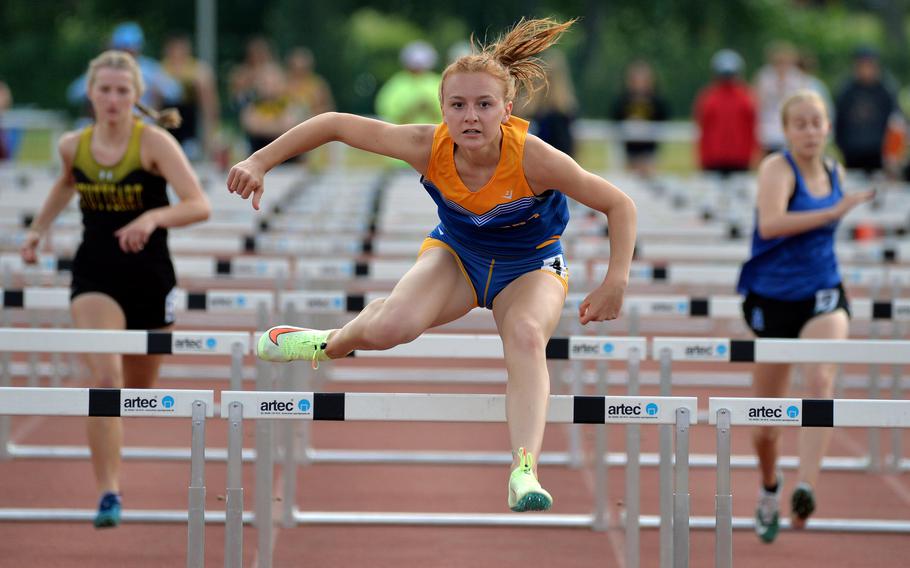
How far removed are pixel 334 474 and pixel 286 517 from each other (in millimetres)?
1161

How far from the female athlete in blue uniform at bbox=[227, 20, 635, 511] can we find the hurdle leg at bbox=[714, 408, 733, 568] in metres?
0.55

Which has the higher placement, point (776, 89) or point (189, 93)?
point (776, 89)

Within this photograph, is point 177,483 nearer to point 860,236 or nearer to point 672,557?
point 672,557

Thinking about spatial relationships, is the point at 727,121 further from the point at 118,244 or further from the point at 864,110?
the point at 118,244

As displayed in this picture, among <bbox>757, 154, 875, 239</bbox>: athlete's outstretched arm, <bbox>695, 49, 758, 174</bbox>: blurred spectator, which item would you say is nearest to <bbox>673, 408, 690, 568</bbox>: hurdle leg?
<bbox>757, 154, 875, 239</bbox>: athlete's outstretched arm

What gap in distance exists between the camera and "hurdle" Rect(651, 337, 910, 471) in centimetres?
572

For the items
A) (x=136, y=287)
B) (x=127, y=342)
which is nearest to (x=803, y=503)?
(x=127, y=342)

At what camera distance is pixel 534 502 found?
4.60m

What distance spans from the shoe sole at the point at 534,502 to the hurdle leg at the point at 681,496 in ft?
1.81

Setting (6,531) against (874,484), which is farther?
(874,484)

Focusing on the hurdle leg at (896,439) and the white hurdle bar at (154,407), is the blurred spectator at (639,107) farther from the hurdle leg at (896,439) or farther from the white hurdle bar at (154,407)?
the white hurdle bar at (154,407)

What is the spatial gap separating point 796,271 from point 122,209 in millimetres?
3087

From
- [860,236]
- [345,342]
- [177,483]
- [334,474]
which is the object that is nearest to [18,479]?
[177,483]

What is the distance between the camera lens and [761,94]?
18062 mm
